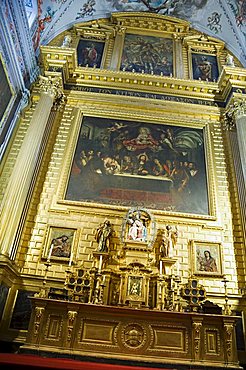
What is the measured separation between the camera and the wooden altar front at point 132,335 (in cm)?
498

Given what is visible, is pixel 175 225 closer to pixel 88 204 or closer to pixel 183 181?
pixel 183 181

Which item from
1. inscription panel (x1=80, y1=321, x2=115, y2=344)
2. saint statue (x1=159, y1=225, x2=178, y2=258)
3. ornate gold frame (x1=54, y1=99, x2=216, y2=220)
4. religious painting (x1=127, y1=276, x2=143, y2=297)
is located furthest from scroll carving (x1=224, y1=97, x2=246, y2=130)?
inscription panel (x1=80, y1=321, x2=115, y2=344)

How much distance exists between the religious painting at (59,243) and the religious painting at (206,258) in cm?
281

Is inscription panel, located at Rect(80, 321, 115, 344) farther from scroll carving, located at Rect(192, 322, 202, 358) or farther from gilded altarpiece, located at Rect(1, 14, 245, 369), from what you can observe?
scroll carving, located at Rect(192, 322, 202, 358)

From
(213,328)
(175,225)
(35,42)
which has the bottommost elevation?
(213,328)

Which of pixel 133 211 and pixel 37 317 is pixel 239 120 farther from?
pixel 37 317

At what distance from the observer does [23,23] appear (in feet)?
28.9

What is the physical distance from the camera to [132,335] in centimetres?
517

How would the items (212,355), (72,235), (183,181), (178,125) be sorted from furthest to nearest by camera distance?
(178,125) < (183,181) < (72,235) < (212,355)

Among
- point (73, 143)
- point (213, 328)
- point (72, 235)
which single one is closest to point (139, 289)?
point (213, 328)

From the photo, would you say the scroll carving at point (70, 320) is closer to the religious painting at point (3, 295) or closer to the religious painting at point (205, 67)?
the religious painting at point (3, 295)

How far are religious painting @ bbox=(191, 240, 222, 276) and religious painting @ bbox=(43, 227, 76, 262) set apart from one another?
281 centimetres

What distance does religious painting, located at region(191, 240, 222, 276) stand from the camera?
23.6ft

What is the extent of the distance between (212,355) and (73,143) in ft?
20.2
